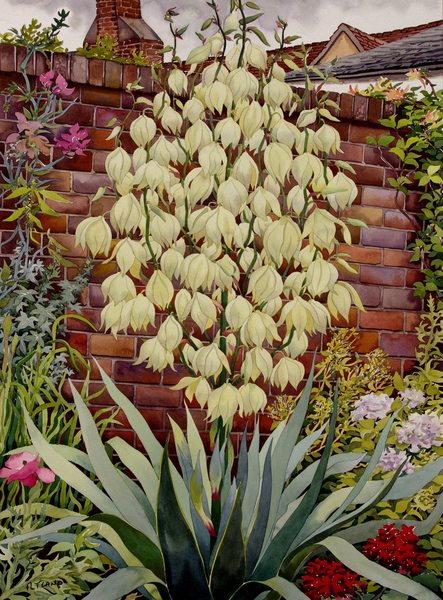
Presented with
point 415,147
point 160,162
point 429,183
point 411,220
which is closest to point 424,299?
point 411,220

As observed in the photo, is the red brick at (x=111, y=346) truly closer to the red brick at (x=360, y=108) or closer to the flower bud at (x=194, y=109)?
the flower bud at (x=194, y=109)

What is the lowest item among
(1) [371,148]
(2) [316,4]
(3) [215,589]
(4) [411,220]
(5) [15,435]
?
(3) [215,589]

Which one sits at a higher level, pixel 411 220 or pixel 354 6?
pixel 354 6

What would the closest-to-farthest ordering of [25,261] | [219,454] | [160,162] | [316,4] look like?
[160,162], [219,454], [25,261], [316,4]

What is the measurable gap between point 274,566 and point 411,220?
1646 mm

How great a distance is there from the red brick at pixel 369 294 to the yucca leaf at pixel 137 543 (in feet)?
4.71

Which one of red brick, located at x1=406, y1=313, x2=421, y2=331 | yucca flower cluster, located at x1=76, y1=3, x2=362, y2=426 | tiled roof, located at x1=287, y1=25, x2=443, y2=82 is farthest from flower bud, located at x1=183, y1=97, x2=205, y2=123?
tiled roof, located at x1=287, y1=25, x2=443, y2=82

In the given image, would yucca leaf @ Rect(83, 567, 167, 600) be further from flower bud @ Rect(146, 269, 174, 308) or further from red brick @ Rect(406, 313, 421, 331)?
red brick @ Rect(406, 313, 421, 331)

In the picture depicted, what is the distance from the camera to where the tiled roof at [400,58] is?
3746 mm

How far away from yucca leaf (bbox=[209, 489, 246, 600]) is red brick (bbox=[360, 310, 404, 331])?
1.33 meters

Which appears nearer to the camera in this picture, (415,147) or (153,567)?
(153,567)

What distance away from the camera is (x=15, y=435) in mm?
1708

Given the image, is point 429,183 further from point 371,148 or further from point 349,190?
point 349,190

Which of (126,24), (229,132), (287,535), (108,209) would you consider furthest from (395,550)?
(126,24)
